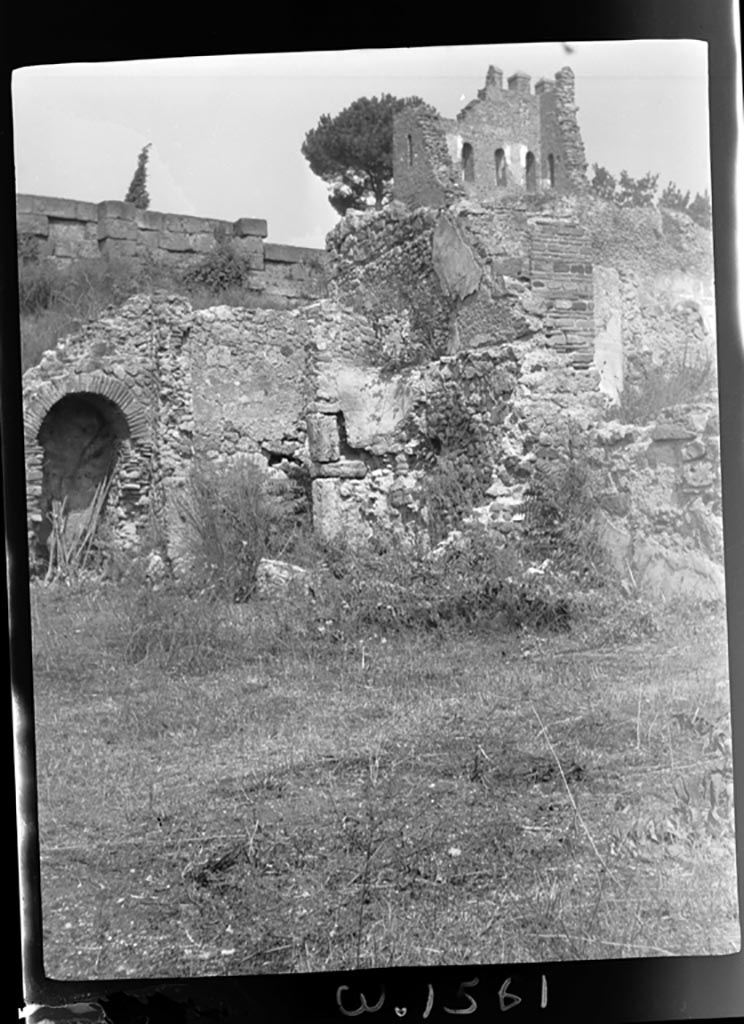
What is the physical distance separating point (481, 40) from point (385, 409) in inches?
51.9

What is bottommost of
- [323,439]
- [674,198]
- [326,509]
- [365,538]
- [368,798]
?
[368,798]

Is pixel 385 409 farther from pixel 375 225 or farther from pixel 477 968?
pixel 477 968

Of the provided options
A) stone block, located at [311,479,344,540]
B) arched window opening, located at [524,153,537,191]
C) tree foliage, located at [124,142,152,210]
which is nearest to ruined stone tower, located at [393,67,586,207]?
arched window opening, located at [524,153,537,191]

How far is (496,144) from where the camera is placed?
3578 mm

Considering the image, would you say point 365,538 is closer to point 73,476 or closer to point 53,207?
point 73,476

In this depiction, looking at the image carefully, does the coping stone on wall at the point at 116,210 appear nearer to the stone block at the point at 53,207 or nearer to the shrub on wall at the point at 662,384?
the stone block at the point at 53,207

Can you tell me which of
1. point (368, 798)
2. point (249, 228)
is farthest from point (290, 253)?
point (368, 798)

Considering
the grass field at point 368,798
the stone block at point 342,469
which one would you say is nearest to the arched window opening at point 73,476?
the grass field at point 368,798

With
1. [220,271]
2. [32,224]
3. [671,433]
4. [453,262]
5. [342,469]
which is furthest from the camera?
[453,262]

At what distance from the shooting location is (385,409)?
3902mm

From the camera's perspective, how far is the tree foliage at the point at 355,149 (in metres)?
3.40

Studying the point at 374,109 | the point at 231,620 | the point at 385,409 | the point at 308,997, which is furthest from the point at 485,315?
the point at 308,997

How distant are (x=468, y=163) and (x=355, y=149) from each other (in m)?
0.40

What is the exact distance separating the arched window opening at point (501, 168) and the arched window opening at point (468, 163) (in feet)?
0.28
